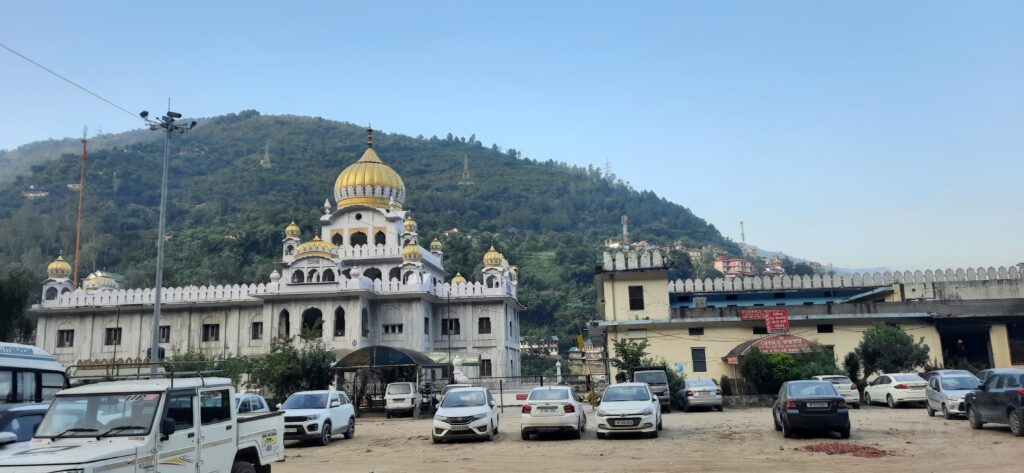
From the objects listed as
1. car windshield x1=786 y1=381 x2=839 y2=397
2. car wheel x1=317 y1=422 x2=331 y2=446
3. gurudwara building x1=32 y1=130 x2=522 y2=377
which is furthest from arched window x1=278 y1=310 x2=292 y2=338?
car windshield x1=786 y1=381 x2=839 y2=397

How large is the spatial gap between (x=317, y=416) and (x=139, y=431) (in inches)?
369

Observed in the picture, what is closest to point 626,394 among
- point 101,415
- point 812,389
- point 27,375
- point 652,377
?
point 812,389

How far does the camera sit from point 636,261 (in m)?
34.6

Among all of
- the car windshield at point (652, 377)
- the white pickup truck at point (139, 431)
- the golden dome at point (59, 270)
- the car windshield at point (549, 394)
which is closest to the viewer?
the white pickup truck at point (139, 431)

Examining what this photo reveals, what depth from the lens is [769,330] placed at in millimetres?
32438

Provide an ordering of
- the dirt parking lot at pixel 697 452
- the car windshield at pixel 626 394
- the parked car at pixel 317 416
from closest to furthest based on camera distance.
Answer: the dirt parking lot at pixel 697 452 < the car windshield at pixel 626 394 < the parked car at pixel 317 416

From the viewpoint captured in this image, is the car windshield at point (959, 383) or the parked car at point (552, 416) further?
the car windshield at point (959, 383)

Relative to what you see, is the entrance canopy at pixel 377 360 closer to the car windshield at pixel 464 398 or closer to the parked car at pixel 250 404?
the car windshield at pixel 464 398

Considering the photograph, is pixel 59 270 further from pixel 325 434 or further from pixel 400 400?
pixel 325 434

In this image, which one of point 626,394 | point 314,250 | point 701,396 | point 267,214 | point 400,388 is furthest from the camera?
point 267,214

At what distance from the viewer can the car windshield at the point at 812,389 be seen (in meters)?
15.1

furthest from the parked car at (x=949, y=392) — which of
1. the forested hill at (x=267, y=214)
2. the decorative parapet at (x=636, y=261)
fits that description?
the forested hill at (x=267, y=214)

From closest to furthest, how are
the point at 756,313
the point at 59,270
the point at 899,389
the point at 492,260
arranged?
the point at 899,389, the point at 756,313, the point at 59,270, the point at 492,260

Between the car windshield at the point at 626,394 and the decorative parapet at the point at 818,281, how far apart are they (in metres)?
21.9
